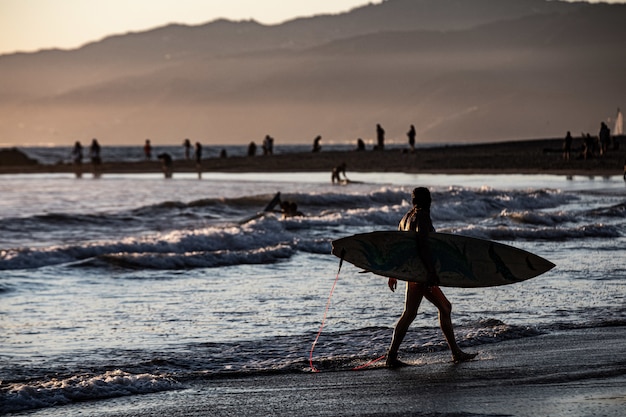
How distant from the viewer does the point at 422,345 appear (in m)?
11.4

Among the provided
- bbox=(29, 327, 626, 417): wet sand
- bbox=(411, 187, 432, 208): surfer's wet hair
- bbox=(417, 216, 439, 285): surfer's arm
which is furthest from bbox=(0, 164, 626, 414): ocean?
bbox=(411, 187, 432, 208): surfer's wet hair

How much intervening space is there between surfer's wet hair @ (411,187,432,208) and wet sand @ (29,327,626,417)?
4.73ft

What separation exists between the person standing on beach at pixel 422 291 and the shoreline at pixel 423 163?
43566 mm

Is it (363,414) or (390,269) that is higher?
(390,269)

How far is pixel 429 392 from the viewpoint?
29.3 ft

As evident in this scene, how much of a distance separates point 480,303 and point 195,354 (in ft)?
14.3

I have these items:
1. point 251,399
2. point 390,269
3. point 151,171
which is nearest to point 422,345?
point 390,269

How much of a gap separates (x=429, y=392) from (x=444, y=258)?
1.90 metres

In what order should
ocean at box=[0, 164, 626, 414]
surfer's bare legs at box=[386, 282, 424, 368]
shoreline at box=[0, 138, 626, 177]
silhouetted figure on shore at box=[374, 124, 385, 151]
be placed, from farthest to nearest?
silhouetted figure on shore at box=[374, 124, 385, 151], shoreline at box=[0, 138, 626, 177], ocean at box=[0, 164, 626, 414], surfer's bare legs at box=[386, 282, 424, 368]

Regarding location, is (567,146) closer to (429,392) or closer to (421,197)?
(421,197)

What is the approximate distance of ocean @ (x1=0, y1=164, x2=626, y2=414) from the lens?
10.6m

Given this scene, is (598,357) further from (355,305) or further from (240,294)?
(240,294)

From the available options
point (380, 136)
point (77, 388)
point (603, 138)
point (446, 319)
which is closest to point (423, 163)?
point (603, 138)

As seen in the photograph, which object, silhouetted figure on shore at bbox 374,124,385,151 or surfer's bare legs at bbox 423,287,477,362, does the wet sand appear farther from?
silhouetted figure on shore at bbox 374,124,385,151
